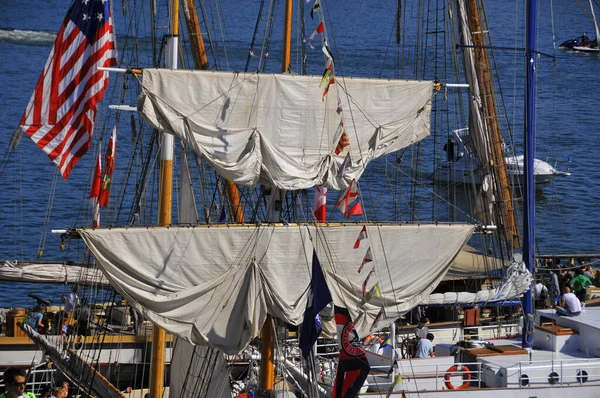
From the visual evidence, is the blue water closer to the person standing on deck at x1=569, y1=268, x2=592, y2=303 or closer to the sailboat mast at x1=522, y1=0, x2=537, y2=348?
the sailboat mast at x1=522, y1=0, x2=537, y2=348

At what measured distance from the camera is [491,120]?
41.3 m

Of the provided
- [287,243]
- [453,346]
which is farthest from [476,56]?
[287,243]

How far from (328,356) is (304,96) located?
7.12 meters

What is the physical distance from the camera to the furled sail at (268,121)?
2802 centimetres

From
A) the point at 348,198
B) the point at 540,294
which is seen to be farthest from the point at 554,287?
the point at 348,198

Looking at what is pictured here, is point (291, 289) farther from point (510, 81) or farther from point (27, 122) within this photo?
point (510, 81)

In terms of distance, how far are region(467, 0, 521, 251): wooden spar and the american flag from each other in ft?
55.8

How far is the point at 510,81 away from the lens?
315ft

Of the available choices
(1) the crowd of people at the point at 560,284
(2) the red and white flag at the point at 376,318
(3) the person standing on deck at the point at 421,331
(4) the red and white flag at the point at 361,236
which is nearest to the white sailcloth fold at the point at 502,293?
(3) the person standing on deck at the point at 421,331

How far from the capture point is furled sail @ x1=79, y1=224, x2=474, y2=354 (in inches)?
1062

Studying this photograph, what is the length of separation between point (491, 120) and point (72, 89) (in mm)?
18240

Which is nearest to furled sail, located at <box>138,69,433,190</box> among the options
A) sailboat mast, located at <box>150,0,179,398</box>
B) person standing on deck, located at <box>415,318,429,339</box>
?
sailboat mast, located at <box>150,0,179,398</box>

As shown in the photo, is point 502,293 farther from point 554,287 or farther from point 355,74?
point 355,74

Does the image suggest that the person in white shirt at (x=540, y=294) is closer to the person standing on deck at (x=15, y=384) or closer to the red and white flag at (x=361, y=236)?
the red and white flag at (x=361, y=236)
